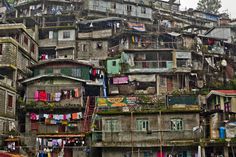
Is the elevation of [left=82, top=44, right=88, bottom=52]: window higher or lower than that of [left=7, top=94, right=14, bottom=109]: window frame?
higher

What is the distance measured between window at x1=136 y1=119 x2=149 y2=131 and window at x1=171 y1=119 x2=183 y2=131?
7.30 ft

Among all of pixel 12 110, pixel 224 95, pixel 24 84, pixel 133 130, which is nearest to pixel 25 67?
pixel 24 84

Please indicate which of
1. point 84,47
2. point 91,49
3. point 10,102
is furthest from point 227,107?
point 84,47

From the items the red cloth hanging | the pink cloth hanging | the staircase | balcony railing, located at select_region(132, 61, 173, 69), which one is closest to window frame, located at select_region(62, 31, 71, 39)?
balcony railing, located at select_region(132, 61, 173, 69)

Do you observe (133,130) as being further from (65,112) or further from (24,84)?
(24,84)

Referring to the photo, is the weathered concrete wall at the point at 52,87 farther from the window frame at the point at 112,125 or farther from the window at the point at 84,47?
the window at the point at 84,47

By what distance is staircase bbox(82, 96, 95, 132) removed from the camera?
3744 cm

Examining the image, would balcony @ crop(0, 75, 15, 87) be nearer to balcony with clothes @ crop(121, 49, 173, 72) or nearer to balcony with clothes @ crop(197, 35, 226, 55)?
balcony with clothes @ crop(121, 49, 173, 72)

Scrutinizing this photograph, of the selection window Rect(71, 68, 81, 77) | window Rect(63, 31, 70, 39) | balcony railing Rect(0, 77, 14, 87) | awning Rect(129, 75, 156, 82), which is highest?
window Rect(63, 31, 70, 39)

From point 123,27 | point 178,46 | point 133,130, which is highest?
point 123,27

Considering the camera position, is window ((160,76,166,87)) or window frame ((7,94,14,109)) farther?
window ((160,76,166,87))

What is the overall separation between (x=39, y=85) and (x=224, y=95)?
66.2 ft

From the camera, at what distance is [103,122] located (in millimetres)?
30516

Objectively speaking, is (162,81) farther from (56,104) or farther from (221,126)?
(221,126)
